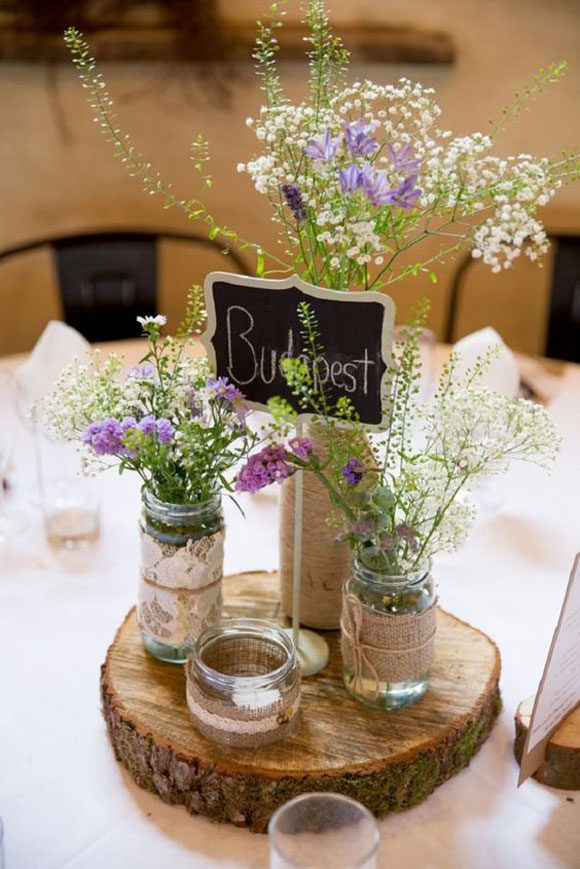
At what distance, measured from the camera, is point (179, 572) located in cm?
110

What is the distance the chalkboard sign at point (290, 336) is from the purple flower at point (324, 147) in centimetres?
13

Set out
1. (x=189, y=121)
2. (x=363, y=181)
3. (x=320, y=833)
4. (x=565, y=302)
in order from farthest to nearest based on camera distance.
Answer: (x=189, y=121), (x=565, y=302), (x=363, y=181), (x=320, y=833)

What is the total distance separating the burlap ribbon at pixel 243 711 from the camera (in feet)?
3.30

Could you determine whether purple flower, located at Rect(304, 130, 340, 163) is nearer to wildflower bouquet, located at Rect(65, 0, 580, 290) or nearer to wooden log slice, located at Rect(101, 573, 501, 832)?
wildflower bouquet, located at Rect(65, 0, 580, 290)

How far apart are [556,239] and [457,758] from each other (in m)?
1.75

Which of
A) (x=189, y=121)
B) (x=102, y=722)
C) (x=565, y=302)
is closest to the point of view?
(x=102, y=722)

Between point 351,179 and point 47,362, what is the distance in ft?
2.76

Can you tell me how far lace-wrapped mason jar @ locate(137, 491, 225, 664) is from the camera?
1.09 meters

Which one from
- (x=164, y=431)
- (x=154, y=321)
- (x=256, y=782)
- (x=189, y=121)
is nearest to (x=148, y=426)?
(x=164, y=431)

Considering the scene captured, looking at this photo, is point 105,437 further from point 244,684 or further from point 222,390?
point 244,684

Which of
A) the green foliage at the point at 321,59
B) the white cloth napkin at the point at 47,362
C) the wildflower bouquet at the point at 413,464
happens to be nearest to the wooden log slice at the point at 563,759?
the wildflower bouquet at the point at 413,464

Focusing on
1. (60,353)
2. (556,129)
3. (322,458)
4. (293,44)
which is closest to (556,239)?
(556,129)

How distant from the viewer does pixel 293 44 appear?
2.79m

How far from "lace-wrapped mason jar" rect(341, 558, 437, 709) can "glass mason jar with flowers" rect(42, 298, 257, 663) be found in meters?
0.17
